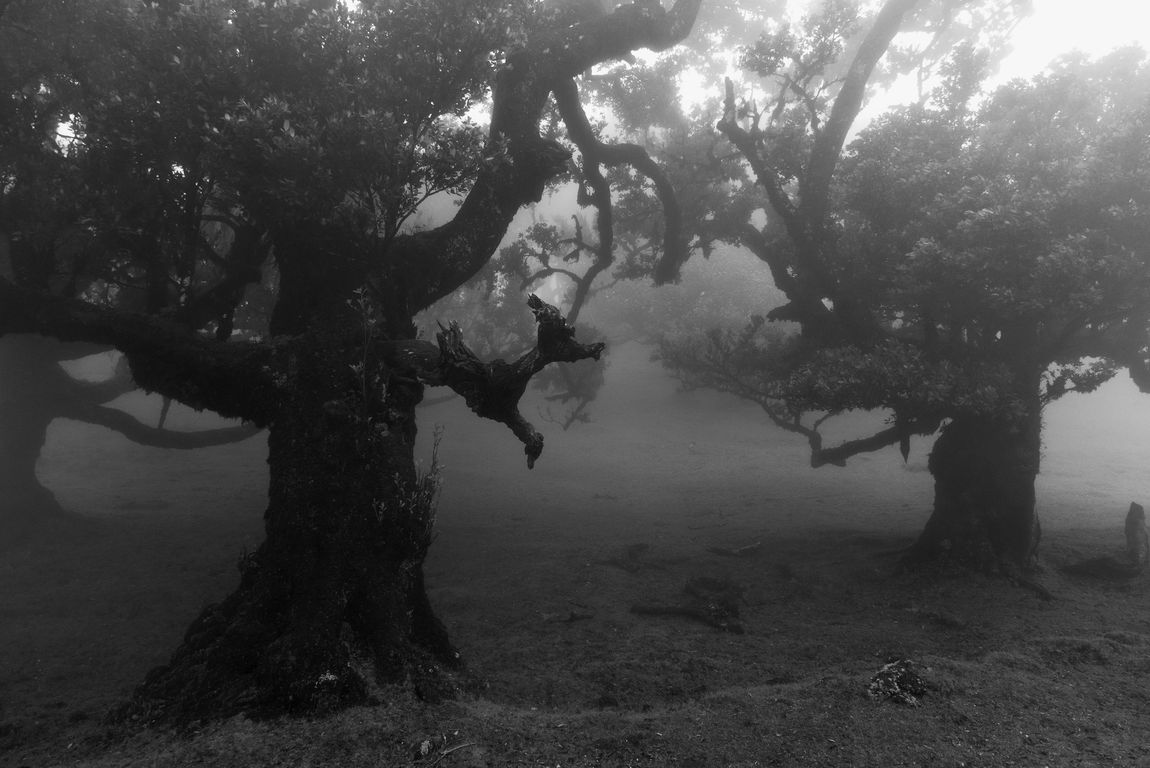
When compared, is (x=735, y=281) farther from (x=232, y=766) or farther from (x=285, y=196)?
(x=232, y=766)

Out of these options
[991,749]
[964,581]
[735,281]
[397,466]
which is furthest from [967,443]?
[735,281]

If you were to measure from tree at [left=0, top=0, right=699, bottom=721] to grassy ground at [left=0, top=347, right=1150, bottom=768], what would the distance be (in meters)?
0.72

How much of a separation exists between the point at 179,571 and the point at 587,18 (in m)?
12.8

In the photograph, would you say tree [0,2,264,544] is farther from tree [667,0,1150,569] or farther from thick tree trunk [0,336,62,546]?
tree [667,0,1150,569]

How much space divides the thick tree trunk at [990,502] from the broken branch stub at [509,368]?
8220mm

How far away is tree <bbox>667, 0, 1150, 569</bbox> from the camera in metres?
9.09

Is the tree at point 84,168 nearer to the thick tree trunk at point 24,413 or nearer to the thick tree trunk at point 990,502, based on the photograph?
the thick tree trunk at point 24,413

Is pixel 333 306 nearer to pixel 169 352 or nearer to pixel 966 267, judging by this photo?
pixel 169 352

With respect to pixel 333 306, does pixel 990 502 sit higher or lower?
lower

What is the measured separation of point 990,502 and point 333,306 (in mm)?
11193

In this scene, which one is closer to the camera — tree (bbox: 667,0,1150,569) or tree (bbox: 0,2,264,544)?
tree (bbox: 0,2,264,544)

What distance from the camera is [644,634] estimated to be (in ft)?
28.9

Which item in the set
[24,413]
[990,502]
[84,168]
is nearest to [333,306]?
[84,168]

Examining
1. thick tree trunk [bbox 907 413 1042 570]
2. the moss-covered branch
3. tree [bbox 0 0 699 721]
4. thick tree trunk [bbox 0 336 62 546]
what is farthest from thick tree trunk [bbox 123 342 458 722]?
thick tree trunk [bbox 0 336 62 546]
